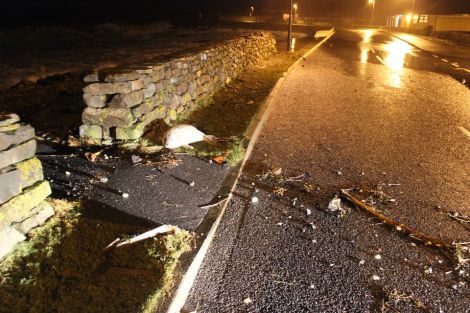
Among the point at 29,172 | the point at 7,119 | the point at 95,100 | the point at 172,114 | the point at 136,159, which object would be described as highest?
the point at 7,119

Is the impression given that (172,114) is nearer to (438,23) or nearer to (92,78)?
(92,78)

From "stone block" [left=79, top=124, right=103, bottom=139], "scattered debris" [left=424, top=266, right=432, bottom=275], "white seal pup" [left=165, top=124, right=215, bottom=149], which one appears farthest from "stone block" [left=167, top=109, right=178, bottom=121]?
"scattered debris" [left=424, top=266, right=432, bottom=275]

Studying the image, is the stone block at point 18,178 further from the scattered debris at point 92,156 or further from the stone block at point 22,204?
the scattered debris at point 92,156

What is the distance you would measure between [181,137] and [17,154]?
3.04m

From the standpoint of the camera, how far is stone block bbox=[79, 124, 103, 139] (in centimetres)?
618

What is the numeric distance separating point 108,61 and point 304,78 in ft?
31.7

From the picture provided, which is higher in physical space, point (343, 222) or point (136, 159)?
point (136, 159)

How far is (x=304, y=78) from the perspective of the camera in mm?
13977

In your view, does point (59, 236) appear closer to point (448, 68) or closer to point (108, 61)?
point (108, 61)

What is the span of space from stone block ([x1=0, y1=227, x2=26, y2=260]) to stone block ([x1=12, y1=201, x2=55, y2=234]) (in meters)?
0.08

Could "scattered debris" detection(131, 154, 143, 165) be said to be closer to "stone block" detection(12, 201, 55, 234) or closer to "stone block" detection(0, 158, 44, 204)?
"stone block" detection(12, 201, 55, 234)

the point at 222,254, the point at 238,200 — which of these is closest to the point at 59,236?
the point at 222,254

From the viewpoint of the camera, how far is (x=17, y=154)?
3566 mm

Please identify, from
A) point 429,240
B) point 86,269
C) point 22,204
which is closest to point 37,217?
point 22,204
